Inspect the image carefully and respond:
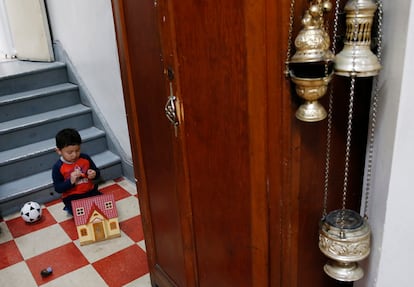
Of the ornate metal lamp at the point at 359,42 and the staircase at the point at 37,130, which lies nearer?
the ornate metal lamp at the point at 359,42

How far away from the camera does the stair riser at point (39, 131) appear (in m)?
2.89

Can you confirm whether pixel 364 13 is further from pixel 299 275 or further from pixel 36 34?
pixel 36 34

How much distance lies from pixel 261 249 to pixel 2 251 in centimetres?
169

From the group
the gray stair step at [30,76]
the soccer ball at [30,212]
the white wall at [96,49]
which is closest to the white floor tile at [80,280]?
the soccer ball at [30,212]

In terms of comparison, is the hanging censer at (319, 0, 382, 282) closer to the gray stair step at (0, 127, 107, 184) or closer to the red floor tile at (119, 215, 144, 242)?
the red floor tile at (119, 215, 144, 242)

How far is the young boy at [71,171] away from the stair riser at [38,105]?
0.83 metres

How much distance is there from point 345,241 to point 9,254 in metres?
1.86

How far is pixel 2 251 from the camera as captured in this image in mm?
2166

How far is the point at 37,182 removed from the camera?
8.87 feet

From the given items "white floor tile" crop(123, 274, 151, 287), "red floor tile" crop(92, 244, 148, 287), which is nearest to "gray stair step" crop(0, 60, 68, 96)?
"red floor tile" crop(92, 244, 148, 287)

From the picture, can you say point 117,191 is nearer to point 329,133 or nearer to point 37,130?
point 37,130

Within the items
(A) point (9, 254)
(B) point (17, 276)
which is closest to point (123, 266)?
(B) point (17, 276)

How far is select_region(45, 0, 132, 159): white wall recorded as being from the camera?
2.59 m

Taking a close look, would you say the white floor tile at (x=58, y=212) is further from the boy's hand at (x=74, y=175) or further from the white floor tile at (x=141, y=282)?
the white floor tile at (x=141, y=282)
